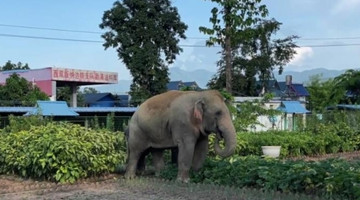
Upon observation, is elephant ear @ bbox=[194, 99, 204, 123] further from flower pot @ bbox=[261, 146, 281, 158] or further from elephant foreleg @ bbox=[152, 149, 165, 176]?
flower pot @ bbox=[261, 146, 281, 158]

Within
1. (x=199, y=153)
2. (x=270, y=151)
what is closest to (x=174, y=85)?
(x=270, y=151)

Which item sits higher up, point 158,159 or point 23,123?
point 23,123

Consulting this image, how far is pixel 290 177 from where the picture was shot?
27.7 ft

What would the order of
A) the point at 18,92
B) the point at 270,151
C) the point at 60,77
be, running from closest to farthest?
1. the point at 270,151
2. the point at 18,92
3. the point at 60,77

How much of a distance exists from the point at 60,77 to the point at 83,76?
6.52 ft

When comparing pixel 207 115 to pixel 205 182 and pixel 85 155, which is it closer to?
pixel 205 182

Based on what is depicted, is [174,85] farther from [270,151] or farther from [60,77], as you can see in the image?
[270,151]

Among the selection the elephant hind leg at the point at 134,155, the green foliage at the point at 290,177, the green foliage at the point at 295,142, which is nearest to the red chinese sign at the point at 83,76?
the green foliage at the point at 295,142

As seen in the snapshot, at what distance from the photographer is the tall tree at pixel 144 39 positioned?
38719 millimetres

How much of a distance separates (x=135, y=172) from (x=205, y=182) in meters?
2.22

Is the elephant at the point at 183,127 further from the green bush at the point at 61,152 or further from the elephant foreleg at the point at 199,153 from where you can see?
the green bush at the point at 61,152

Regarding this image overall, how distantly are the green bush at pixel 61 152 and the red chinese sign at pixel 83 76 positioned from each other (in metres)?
22.5

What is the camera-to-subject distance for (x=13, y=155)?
1189 centimetres

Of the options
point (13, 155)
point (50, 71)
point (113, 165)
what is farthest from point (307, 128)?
point (50, 71)
